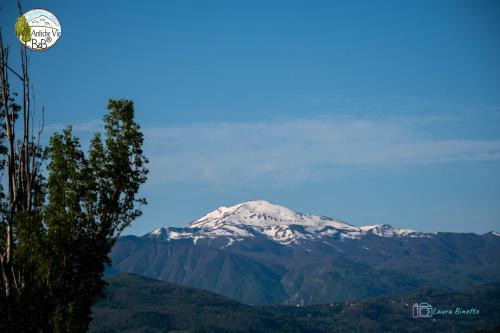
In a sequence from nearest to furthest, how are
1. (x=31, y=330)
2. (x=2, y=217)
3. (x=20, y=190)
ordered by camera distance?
(x=20, y=190), (x=31, y=330), (x=2, y=217)

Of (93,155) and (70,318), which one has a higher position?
(93,155)

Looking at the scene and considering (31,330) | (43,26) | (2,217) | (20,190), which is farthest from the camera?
(2,217)

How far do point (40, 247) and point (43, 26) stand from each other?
14.4 meters

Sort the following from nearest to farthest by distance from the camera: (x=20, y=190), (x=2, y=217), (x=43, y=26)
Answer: (x=20, y=190) < (x=43, y=26) < (x=2, y=217)

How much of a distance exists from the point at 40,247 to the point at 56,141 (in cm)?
725

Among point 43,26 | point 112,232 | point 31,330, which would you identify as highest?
point 43,26

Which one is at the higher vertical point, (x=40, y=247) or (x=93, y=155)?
(x=93, y=155)

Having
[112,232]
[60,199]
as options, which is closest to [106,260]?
[112,232]

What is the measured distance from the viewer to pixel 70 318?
46.2 meters

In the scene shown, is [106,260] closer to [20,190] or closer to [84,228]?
[84,228]

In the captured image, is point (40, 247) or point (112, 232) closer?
point (40, 247)

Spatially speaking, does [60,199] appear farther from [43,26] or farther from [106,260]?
[43,26]

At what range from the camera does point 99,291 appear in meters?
49.4

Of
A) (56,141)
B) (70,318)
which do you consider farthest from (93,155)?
(70,318)
